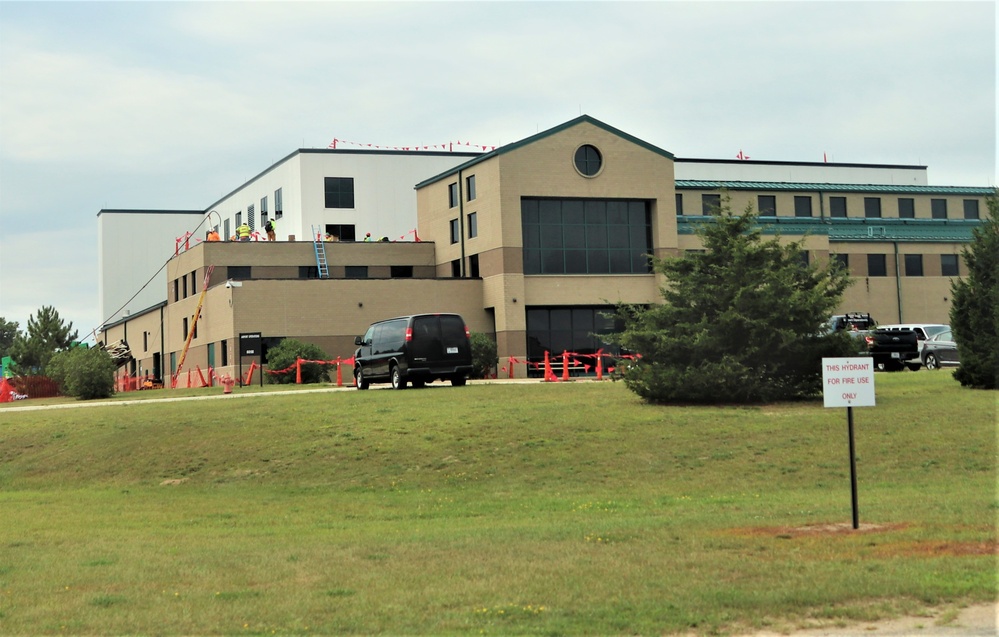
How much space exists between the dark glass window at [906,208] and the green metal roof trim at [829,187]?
1.66 feet

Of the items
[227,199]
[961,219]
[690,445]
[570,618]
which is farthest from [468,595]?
[227,199]

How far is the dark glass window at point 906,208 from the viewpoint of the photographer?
239ft

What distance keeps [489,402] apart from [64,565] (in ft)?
54.4

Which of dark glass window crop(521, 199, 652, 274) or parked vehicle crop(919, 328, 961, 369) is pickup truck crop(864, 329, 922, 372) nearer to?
parked vehicle crop(919, 328, 961, 369)

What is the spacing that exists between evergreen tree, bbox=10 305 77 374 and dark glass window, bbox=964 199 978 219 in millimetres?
55629

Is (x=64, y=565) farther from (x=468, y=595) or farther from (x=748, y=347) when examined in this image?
(x=748, y=347)

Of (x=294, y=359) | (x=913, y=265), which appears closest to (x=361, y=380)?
(x=294, y=359)

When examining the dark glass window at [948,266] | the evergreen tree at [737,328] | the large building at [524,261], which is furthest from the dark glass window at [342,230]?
the evergreen tree at [737,328]

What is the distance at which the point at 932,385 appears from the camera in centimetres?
2994

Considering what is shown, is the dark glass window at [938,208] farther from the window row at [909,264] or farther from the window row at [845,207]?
the window row at [909,264]

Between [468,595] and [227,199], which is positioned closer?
[468,595]

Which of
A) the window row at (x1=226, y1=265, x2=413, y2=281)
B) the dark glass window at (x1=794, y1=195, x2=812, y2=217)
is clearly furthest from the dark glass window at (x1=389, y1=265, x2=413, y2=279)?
the dark glass window at (x1=794, y1=195, x2=812, y2=217)

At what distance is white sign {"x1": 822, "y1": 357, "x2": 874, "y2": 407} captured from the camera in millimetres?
→ 13516

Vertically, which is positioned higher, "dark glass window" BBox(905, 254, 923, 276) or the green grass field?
"dark glass window" BBox(905, 254, 923, 276)
